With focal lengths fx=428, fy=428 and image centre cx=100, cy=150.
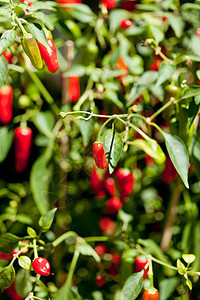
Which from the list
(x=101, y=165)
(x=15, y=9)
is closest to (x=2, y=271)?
(x=101, y=165)

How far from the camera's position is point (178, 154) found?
85 cm

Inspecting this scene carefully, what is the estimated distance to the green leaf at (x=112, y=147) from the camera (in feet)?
2.60

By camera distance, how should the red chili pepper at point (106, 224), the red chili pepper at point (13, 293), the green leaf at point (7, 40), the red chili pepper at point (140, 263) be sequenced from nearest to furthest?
the green leaf at point (7, 40)
the red chili pepper at point (140, 263)
the red chili pepper at point (13, 293)
the red chili pepper at point (106, 224)

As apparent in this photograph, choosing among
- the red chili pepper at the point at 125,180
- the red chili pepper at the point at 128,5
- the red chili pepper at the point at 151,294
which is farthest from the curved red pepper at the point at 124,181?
the red chili pepper at the point at 128,5

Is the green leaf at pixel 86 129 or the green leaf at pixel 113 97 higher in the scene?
the green leaf at pixel 113 97

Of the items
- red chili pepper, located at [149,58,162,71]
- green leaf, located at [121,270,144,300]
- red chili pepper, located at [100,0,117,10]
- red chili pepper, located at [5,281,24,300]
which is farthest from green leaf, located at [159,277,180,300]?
red chili pepper, located at [100,0,117,10]

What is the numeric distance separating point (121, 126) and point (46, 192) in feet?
0.94

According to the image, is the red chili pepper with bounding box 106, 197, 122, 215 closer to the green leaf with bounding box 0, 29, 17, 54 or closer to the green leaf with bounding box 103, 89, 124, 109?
the green leaf with bounding box 103, 89, 124, 109

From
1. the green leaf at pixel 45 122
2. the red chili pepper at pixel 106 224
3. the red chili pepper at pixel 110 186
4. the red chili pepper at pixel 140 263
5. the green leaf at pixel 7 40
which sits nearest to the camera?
the green leaf at pixel 7 40

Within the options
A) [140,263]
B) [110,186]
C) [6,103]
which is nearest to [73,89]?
[6,103]

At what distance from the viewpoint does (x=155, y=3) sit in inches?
50.8

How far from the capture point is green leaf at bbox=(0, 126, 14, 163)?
1.18 metres

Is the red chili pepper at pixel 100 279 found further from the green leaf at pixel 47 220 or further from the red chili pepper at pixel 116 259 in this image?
the green leaf at pixel 47 220

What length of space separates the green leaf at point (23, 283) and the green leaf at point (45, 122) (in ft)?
1.24
